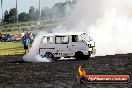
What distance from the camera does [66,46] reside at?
30.1 metres

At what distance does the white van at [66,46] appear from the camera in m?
29.9

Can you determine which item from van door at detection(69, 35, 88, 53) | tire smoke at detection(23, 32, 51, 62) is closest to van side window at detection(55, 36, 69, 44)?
van door at detection(69, 35, 88, 53)

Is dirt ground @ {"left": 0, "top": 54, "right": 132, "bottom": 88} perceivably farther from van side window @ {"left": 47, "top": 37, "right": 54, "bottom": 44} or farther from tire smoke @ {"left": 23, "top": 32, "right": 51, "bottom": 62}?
tire smoke @ {"left": 23, "top": 32, "right": 51, "bottom": 62}

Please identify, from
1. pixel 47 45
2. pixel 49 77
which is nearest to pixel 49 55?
pixel 47 45

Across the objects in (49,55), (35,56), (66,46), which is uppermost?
(66,46)

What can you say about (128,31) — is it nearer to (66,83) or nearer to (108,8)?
(108,8)

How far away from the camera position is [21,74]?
2234 centimetres

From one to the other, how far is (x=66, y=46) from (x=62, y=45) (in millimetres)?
308

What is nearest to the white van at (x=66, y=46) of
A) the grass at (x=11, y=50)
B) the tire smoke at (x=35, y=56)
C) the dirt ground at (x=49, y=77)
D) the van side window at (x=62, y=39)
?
the van side window at (x=62, y=39)

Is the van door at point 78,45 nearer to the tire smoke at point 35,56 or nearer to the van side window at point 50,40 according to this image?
the van side window at point 50,40

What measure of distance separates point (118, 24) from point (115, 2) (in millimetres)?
5283

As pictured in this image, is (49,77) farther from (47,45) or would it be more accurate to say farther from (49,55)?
(47,45)

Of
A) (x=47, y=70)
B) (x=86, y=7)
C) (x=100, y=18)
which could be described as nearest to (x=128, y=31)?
(x=100, y=18)

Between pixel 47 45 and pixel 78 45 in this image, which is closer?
pixel 78 45
